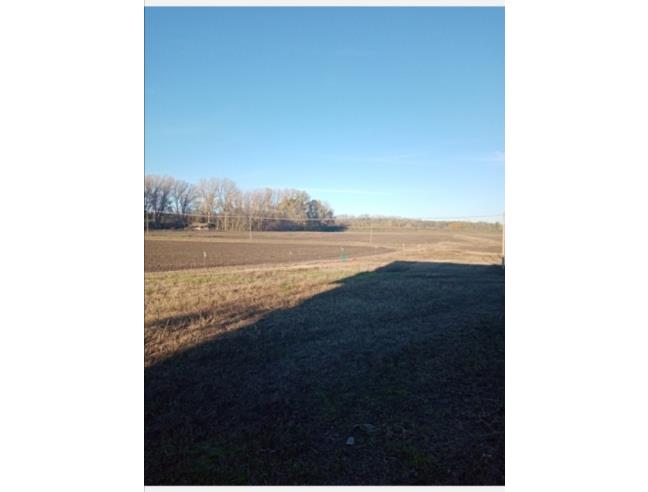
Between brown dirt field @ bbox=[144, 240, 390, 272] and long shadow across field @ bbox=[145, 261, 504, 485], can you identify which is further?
brown dirt field @ bbox=[144, 240, 390, 272]

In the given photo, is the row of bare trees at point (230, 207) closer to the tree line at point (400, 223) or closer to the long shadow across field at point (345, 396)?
the tree line at point (400, 223)

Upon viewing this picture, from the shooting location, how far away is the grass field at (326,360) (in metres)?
1.61

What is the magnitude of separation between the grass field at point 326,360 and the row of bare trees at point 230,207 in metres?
0.10

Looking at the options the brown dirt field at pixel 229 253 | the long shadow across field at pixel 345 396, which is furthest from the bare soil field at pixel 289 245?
the long shadow across field at pixel 345 396

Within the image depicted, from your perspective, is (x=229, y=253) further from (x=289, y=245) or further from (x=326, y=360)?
(x=326, y=360)

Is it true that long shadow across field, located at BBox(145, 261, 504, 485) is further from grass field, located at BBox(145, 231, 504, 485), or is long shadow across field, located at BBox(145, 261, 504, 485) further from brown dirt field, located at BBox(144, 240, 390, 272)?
brown dirt field, located at BBox(144, 240, 390, 272)

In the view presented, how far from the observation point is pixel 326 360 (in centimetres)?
203

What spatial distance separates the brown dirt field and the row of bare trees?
0.13 metres

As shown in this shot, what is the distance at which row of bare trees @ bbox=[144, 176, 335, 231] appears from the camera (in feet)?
6.86

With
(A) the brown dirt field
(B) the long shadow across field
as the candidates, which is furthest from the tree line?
(B) the long shadow across field

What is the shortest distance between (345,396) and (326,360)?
239 mm

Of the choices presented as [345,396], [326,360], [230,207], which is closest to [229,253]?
[230,207]
